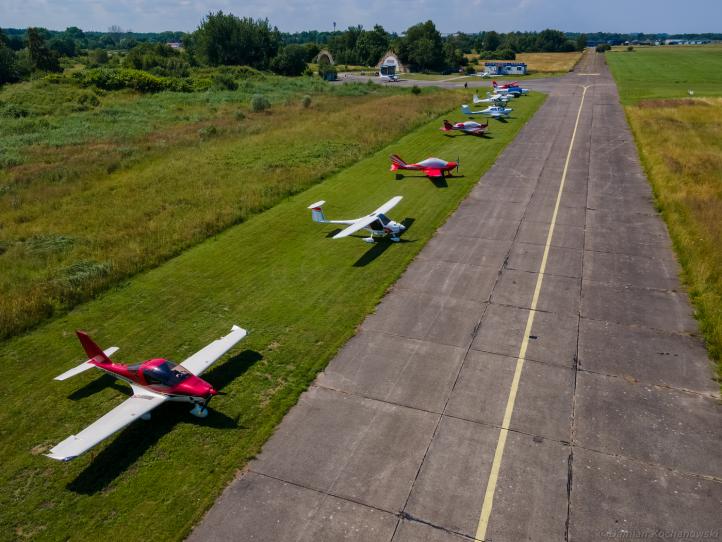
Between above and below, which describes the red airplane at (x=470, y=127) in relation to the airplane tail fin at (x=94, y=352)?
above

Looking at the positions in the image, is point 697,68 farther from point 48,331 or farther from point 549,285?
point 48,331

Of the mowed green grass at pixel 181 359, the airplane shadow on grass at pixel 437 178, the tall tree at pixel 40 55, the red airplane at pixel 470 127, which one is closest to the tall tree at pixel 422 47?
the tall tree at pixel 40 55

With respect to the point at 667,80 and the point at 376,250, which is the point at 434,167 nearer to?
the point at 376,250

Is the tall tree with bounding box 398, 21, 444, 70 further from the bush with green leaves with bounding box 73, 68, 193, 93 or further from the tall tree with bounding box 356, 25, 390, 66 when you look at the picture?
the bush with green leaves with bounding box 73, 68, 193, 93

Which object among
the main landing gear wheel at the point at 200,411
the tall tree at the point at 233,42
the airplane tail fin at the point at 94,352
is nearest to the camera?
the main landing gear wheel at the point at 200,411

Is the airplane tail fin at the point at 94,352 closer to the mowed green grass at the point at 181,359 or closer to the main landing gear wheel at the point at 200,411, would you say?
the mowed green grass at the point at 181,359

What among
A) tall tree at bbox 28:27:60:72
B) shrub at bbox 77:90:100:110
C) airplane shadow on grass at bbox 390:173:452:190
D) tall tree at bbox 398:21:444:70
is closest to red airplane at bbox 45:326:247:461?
Answer: airplane shadow on grass at bbox 390:173:452:190

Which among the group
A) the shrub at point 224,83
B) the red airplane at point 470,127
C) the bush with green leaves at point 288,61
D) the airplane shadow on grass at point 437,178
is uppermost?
the bush with green leaves at point 288,61

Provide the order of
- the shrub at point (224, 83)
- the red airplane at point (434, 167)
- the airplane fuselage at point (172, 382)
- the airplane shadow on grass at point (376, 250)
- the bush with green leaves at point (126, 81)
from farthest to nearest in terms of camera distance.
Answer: the shrub at point (224, 83)
the bush with green leaves at point (126, 81)
the red airplane at point (434, 167)
the airplane shadow on grass at point (376, 250)
the airplane fuselage at point (172, 382)
